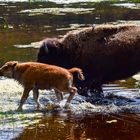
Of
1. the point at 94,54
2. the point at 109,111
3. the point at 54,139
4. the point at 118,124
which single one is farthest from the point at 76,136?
the point at 94,54

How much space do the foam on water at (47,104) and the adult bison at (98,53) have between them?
42 cm

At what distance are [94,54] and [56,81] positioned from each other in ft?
5.75

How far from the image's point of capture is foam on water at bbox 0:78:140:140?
8393 millimetres

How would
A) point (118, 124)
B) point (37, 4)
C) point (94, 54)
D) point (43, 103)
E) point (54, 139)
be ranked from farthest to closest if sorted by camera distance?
point (37, 4) → point (94, 54) → point (43, 103) → point (118, 124) → point (54, 139)

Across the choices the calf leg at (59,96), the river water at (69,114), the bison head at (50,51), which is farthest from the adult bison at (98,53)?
the calf leg at (59,96)

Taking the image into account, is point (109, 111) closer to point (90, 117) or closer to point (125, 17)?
point (90, 117)

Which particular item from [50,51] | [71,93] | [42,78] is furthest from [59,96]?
[50,51]

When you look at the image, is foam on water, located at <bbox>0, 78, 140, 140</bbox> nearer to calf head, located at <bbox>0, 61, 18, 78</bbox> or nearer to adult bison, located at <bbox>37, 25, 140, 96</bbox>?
adult bison, located at <bbox>37, 25, 140, 96</bbox>

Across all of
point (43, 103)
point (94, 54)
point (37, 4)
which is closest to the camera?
point (43, 103)

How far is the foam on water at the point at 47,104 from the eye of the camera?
8393mm

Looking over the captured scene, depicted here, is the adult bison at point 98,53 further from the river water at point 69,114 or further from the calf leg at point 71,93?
the calf leg at point 71,93

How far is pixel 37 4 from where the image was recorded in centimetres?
3416

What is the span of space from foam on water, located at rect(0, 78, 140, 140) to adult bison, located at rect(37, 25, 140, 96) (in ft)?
1.39

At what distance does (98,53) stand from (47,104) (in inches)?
66.6
